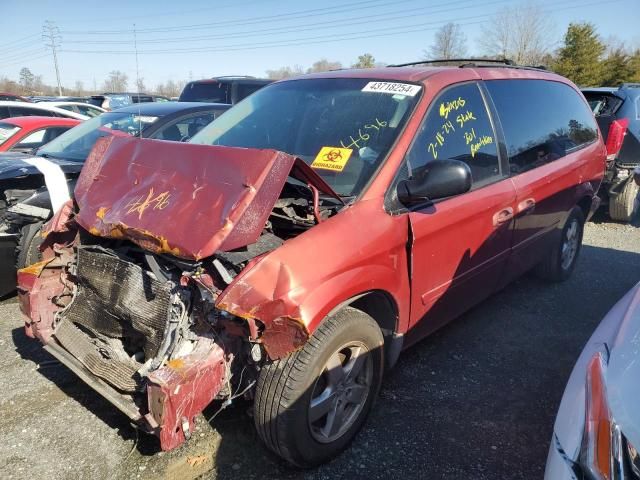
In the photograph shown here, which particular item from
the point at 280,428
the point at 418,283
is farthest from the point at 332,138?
the point at 280,428

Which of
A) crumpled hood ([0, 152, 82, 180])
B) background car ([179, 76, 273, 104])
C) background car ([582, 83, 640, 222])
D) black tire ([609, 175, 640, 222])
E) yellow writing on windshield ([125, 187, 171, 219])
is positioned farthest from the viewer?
background car ([179, 76, 273, 104])

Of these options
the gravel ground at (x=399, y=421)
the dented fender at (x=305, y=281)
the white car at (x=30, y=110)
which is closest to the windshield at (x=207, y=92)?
the white car at (x=30, y=110)

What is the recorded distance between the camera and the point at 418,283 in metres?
2.77

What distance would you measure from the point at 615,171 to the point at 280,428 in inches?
256

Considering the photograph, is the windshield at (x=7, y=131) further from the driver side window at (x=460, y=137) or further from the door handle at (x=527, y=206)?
the door handle at (x=527, y=206)

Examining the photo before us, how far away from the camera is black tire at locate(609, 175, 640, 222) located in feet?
22.8

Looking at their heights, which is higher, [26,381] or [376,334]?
[376,334]

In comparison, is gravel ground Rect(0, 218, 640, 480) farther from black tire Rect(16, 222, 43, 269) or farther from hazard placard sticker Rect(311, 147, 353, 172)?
hazard placard sticker Rect(311, 147, 353, 172)

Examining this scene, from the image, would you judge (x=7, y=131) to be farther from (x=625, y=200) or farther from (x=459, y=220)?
(x=625, y=200)

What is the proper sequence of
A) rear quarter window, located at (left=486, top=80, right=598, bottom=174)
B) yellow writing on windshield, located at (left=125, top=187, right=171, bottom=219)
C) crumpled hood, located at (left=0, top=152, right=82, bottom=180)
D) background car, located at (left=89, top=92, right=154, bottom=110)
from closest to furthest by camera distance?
yellow writing on windshield, located at (left=125, top=187, right=171, bottom=219) → rear quarter window, located at (left=486, top=80, right=598, bottom=174) → crumpled hood, located at (left=0, top=152, right=82, bottom=180) → background car, located at (left=89, top=92, right=154, bottom=110)

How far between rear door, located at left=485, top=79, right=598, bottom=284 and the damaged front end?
173cm

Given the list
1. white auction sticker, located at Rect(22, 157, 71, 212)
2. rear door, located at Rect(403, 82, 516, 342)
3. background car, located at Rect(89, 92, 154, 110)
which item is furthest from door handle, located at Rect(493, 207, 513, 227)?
background car, located at Rect(89, 92, 154, 110)

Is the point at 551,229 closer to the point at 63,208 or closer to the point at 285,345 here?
the point at 285,345

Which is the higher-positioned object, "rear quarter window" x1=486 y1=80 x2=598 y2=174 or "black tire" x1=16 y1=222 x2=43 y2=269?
"rear quarter window" x1=486 y1=80 x2=598 y2=174
